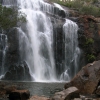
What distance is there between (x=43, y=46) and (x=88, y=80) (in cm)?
1764

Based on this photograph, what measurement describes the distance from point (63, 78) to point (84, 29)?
9.99 m

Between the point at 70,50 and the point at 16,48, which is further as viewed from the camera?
the point at 70,50

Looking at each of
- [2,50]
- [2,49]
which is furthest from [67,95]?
[2,49]

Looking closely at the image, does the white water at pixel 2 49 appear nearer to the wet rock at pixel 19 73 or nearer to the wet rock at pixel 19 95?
the wet rock at pixel 19 73

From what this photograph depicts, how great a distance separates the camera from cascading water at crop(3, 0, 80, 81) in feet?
Answer: 115

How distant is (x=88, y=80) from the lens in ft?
66.0

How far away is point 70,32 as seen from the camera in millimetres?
40906

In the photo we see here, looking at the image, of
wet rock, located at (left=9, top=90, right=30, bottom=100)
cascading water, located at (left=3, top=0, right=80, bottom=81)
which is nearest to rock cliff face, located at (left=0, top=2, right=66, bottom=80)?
cascading water, located at (left=3, top=0, right=80, bottom=81)

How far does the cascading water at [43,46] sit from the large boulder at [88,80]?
13682 mm

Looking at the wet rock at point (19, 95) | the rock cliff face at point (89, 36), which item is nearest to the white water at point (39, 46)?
the rock cliff face at point (89, 36)

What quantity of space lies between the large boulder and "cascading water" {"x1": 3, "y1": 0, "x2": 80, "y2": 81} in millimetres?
13682

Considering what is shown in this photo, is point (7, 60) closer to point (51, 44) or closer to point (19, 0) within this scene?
point (51, 44)

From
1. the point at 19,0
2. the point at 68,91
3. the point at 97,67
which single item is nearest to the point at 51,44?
the point at 19,0

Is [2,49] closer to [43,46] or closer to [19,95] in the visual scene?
[43,46]
